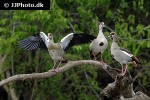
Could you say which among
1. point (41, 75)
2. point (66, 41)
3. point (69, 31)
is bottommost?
point (69, 31)

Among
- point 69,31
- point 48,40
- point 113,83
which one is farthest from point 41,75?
point 69,31

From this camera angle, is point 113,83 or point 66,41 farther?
point 66,41

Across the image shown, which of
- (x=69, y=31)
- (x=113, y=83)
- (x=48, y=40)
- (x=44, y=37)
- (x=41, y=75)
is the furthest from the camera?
(x=69, y=31)

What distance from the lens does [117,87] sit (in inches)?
200

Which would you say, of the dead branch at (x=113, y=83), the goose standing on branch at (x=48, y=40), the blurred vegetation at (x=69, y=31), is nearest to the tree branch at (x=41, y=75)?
the dead branch at (x=113, y=83)

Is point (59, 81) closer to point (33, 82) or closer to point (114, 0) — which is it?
point (33, 82)

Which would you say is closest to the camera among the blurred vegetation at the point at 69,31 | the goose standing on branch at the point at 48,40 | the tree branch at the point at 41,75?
the tree branch at the point at 41,75

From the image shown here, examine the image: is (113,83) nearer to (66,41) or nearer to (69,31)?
(66,41)

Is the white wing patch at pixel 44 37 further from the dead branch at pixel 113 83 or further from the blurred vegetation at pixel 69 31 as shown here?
the blurred vegetation at pixel 69 31

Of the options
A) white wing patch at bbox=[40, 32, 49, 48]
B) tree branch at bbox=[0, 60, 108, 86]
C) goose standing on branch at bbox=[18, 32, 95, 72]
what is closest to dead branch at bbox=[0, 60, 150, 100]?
tree branch at bbox=[0, 60, 108, 86]

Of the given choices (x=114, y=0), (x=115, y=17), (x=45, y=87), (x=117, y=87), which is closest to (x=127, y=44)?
(x=115, y=17)

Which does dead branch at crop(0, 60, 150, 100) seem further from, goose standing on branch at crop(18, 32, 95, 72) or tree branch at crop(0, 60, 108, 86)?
goose standing on branch at crop(18, 32, 95, 72)

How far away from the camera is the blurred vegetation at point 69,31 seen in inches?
295

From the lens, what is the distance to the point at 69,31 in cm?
830
